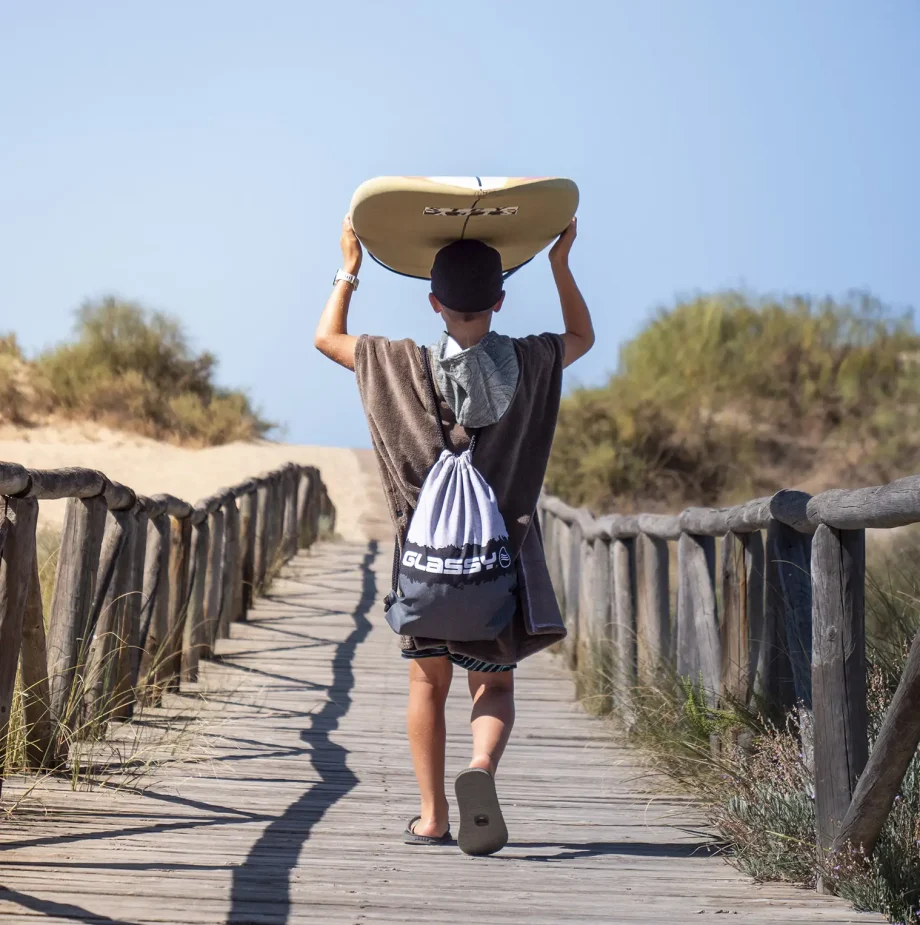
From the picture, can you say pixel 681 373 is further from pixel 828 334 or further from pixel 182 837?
pixel 182 837

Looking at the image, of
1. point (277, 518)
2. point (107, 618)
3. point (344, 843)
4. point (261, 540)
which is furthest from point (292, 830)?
point (277, 518)

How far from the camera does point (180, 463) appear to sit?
31.7 m

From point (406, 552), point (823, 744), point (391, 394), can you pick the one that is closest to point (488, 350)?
point (391, 394)

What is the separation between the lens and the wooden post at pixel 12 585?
4.09 meters

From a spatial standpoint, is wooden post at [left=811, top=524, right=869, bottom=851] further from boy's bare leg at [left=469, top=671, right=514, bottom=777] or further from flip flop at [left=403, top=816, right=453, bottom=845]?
flip flop at [left=403, top=816, right=453, bottom=845]

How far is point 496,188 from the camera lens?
3.62m

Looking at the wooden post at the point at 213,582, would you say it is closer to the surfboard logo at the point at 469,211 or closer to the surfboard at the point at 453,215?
the surfboard at the point at 453,215

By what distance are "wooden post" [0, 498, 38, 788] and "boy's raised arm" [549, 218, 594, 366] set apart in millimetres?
1668

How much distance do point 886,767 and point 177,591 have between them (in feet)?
16.2

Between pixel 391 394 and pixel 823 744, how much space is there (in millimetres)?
1458

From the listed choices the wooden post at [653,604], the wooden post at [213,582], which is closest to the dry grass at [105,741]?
the wooden post at [653,604]

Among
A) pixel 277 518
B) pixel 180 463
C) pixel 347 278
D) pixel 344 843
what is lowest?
pixel 344 843

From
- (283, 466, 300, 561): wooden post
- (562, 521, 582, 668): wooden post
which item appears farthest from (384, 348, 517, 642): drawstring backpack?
(283, 466, 300, 561): wooden post

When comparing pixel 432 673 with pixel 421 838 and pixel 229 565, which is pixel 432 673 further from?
pixel 229 565
